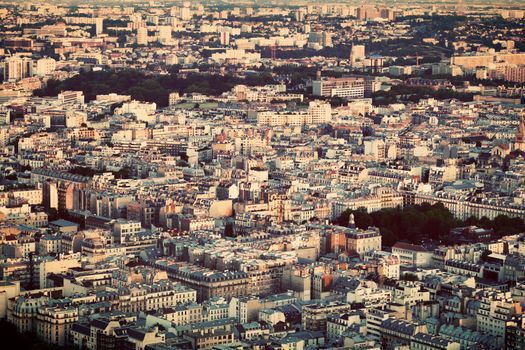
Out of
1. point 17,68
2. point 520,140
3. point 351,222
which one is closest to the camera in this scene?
point 351,222

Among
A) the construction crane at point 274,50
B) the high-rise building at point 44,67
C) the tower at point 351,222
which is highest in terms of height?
the tower at point 351,222

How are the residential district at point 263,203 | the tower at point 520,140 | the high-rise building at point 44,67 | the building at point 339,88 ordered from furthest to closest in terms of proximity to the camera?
the high-rise building at point 44,67 < the building at point 339,88 < the tower at point 520,140 < the residential district at point 263,203

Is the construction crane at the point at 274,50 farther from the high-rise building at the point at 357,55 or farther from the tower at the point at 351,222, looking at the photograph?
the tower at the point at 351,222

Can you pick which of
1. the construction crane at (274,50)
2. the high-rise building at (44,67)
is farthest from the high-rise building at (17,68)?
the construction crane at (274,50)

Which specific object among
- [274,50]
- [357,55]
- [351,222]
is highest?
[351,222]

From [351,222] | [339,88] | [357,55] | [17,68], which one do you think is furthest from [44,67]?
[351,222]

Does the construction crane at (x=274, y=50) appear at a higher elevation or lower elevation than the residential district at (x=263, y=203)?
lower

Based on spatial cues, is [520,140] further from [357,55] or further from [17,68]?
[357,55]

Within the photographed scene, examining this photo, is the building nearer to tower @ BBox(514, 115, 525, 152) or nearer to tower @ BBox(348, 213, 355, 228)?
tower @ BBox(514, 115, 525, 152)

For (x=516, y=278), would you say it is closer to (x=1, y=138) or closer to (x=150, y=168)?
(x=150, y=168)
